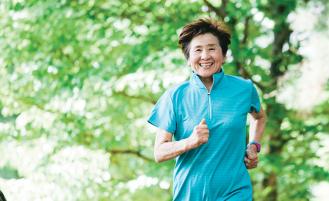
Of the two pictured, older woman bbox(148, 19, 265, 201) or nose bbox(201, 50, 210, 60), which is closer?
older woman bbox(148, 19, 265, 201)

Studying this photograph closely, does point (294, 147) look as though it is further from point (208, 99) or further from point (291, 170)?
point (208, 99)

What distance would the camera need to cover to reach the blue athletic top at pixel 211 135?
258 cm

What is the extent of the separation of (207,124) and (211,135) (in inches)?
2.0

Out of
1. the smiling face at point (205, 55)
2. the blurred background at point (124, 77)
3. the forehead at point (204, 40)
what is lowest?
the blurred background at point (124, 77)

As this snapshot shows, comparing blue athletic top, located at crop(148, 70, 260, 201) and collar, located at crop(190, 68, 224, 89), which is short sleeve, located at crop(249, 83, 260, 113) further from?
collar, located at crop(190, 68, 224, 89)

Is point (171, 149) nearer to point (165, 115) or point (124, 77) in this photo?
point (165, 115)

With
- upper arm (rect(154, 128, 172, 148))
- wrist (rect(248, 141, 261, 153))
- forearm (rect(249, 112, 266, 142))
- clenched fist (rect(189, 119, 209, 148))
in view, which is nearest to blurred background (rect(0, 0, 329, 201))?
forearm (rect(249, 112, 266, 142))

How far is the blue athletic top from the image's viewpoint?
2578 mm

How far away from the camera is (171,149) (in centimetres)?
255

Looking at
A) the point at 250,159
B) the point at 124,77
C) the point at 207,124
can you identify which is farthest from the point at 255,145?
the point at 124,77

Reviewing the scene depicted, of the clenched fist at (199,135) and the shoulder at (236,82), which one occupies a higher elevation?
the shoulder at (236,82)

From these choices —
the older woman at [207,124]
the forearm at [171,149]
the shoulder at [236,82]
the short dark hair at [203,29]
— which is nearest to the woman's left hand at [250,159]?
the older woman at [207,124]

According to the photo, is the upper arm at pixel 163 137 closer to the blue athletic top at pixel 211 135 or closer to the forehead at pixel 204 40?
the blue athletic top at pixel 211 135

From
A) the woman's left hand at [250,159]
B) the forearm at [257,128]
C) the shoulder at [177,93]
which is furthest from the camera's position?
the forearm at [257,128]
